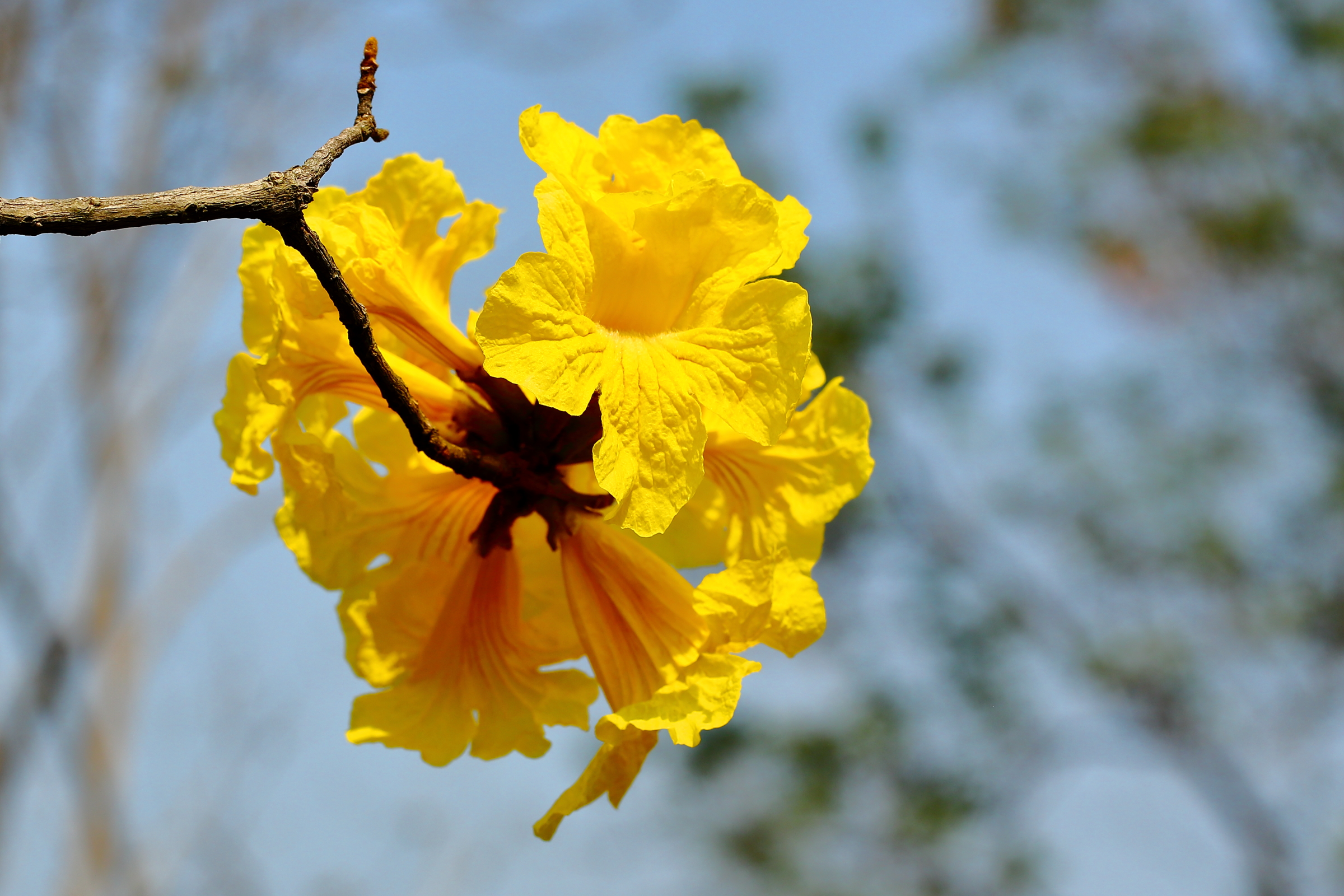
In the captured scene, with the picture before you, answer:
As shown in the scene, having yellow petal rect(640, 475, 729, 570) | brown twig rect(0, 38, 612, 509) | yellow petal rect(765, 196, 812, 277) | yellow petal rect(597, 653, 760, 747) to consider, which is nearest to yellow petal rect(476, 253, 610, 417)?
brown twig rect(0, 38, 612, 509)

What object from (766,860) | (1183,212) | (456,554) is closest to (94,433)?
(766,860)

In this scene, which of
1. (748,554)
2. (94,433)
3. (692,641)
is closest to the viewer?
(692,641)

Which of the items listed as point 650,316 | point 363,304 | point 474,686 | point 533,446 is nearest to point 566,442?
point 533,446

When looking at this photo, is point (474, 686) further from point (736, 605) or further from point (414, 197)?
point (414, 197)

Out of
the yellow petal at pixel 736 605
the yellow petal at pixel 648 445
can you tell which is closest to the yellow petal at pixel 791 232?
the yellow petal at pixel 648 445

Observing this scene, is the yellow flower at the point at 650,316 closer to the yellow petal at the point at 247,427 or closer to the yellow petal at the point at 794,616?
the yellow petal at the point at 794,616

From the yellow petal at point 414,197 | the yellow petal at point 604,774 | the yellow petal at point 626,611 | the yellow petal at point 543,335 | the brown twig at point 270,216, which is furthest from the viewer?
the yellow petal at point 414,197

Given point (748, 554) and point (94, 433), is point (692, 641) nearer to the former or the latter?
point (748, 554)
